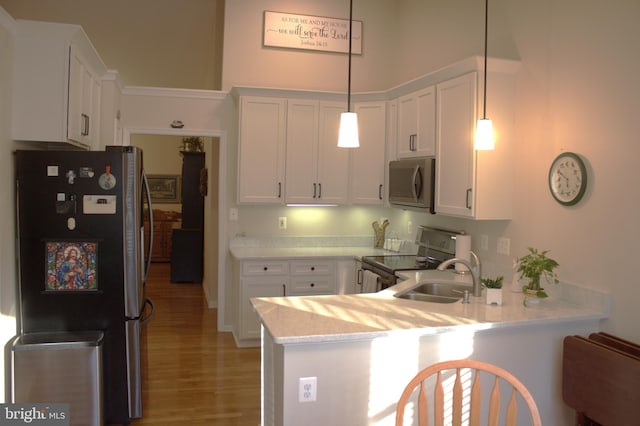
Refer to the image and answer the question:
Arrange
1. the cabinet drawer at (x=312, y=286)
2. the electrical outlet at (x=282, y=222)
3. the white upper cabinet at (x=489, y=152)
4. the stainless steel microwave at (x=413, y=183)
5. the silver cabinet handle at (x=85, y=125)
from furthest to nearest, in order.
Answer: the electrical outlet at (x=282, y=222), the cabinet drawer at (x=312, y=286), the stainless steel microwave at (x=413, y=183), the silver cabinet handle at (x=85, y=125), the white upper cabinet at (x=489, y=152)

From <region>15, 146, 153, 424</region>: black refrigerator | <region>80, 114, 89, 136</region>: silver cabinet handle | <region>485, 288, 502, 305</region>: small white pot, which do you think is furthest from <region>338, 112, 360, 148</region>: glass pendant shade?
<region>80, 114, 89, 136</region>: silver cabinet handle

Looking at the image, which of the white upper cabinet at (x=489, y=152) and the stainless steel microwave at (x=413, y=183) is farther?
the stainless steel microwave at (x=413, y=183)

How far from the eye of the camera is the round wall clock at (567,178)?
3.13 meters

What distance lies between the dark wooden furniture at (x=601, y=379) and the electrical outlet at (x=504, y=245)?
3.67 ft

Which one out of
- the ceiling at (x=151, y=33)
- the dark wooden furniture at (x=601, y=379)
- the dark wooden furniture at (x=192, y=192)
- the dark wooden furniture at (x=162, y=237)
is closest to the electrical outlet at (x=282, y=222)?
the ceiling at (x=151, y=33)

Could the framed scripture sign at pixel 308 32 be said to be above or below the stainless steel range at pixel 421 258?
above

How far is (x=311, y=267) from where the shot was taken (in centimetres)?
510

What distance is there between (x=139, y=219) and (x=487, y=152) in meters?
2.34

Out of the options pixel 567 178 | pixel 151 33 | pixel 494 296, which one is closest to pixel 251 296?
pixel 494 296

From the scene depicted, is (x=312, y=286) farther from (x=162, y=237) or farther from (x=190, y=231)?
(x=162, y=237)

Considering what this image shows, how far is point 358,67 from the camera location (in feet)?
19.1

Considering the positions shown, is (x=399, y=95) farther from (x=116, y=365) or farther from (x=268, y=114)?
(x=116, y=365)

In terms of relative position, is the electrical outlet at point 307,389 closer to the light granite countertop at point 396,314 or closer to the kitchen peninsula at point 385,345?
the kitchen peninsula at point 385,345

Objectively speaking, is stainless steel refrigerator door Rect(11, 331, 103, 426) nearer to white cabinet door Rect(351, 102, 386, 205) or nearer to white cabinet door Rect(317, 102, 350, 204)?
white cabinet door Rect(317, 102, 350, 204)
